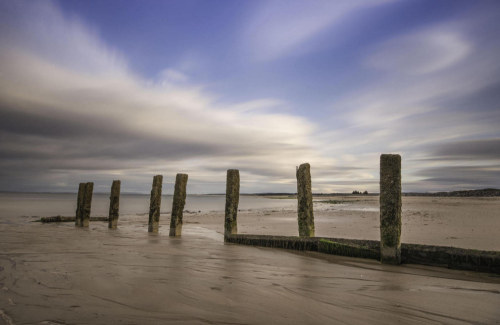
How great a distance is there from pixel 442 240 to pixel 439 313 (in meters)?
6.92

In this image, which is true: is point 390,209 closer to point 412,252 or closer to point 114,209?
point 412,252

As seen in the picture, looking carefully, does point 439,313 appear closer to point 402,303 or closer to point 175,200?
point 402,303

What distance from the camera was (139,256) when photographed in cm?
566

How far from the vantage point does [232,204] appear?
912cm

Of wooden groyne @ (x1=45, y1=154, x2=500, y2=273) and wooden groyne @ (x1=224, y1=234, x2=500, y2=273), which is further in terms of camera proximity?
wooden groyne @ (x1=45, y1=154, x2=500, y2=273)

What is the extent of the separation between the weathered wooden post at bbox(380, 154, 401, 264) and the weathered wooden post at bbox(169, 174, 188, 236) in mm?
6903

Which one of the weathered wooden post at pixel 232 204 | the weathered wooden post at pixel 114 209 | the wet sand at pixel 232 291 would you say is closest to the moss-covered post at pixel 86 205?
the weathered wooden post at pixel 114 209

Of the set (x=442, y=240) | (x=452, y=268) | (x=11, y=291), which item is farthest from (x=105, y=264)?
(x=442, y=240)

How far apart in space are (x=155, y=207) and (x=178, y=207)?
173cm

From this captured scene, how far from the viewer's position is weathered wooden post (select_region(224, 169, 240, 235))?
882 cm

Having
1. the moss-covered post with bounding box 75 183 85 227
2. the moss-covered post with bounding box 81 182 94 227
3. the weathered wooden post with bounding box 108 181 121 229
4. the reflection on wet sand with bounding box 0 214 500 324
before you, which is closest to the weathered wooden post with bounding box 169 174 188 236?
the weathered wooden post with bounding box 108 181 121 229

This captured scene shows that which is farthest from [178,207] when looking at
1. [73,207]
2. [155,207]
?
[73,207]

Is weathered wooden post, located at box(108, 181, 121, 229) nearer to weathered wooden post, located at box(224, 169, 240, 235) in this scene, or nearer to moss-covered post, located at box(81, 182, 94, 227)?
moss-covered post, located at box(81, 182, 94, 227)

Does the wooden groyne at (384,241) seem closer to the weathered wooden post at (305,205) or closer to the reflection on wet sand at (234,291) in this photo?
the weathered wooden post at (305,205)
